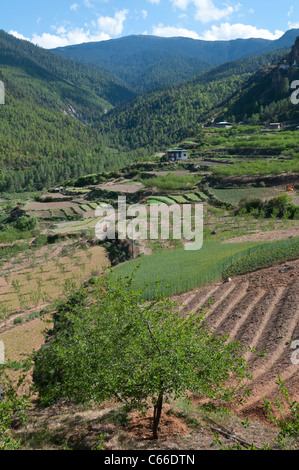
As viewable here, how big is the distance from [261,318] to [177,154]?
250 feet

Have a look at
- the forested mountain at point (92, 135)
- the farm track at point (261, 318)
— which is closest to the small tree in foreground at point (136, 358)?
the farm track at point (261, 318)

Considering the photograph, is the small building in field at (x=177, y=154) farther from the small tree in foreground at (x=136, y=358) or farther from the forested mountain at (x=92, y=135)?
the small tree in foreground at (x=136, y=358)

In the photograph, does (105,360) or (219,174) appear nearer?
(105,360)

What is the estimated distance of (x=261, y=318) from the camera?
1512 centimetres

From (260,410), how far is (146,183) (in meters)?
57.0

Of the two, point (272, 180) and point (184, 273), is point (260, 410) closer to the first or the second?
point (184, 273)

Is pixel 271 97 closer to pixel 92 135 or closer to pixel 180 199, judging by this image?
pixel 180 199

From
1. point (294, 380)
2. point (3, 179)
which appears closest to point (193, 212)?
point (294, 380)

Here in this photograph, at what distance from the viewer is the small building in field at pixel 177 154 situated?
86.0m

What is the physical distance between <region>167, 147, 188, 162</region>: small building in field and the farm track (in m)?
69.4

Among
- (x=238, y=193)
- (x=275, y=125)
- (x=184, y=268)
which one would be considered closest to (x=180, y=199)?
(x=238, y=193)

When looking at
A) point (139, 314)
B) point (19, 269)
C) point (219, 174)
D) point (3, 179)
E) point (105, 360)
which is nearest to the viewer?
point (105, 360)

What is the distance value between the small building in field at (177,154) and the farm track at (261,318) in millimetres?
69385

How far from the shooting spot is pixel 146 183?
6438 centimetres
